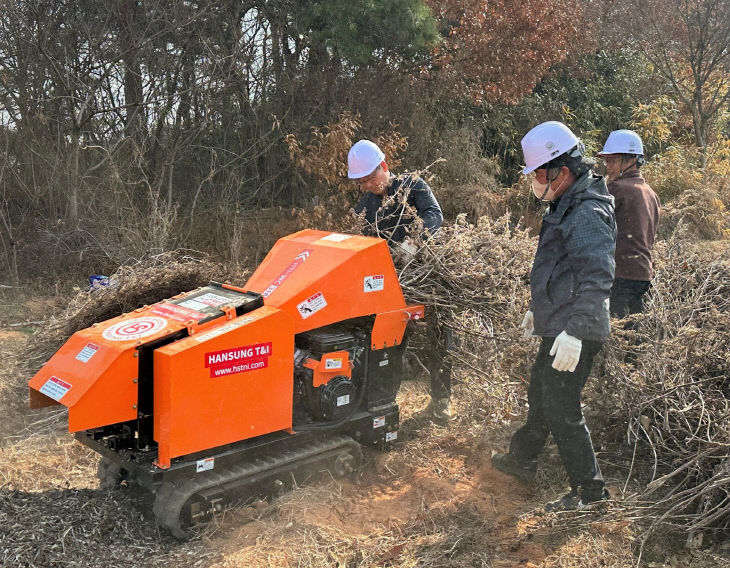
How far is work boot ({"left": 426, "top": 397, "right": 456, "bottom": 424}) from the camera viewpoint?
16.6 ft

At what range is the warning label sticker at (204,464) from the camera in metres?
3.41

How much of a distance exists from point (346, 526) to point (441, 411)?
5.43 feet

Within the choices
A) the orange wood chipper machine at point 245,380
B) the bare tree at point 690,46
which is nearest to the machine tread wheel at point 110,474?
the orange wood chipper machine at point 245,380

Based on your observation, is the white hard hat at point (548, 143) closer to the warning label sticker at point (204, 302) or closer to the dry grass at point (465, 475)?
the dry grass at point (465, 475)

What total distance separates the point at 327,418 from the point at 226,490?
27.5 inches

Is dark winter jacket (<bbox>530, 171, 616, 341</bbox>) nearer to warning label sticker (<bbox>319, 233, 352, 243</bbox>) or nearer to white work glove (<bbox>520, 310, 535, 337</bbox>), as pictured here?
white work glove (<bbox>520, 310, 535, 337</bbox>)

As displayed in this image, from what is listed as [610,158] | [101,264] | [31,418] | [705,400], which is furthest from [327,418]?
[101,264]

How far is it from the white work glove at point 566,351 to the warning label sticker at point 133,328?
1932 mm

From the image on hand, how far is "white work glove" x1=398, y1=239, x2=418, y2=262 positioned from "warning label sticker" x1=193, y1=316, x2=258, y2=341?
149cm

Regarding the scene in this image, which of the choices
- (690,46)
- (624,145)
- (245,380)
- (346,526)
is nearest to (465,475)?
(346,526)

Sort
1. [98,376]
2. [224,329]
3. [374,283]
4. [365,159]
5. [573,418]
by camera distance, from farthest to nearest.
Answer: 1. [365,159]
2. [374,283]
3. [573,418]
4. [224,329]
5. [98,376]

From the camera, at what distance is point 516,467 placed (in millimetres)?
4133

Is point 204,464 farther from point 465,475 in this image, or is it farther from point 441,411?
point 441,411

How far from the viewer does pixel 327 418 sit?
3920mm
